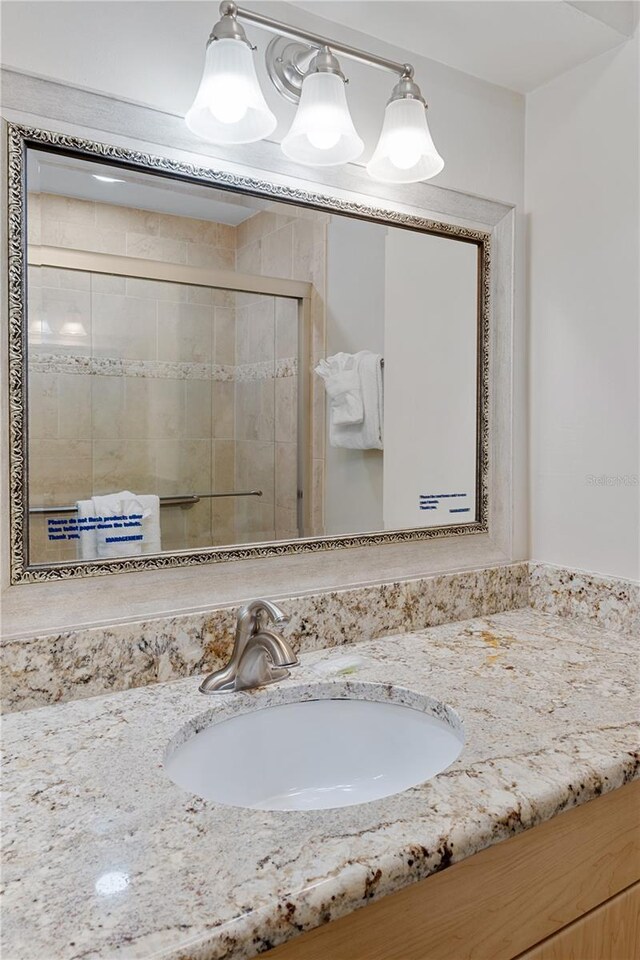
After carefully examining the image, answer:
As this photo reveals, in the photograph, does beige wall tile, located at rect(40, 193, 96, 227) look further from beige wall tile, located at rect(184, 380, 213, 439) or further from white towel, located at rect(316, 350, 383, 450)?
white towel, located at rect(316, 350, 383, 450)

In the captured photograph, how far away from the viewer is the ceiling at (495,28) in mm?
1304

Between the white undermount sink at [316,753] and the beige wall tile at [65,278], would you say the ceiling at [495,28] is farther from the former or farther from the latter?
the white undermount sink at [316,753]

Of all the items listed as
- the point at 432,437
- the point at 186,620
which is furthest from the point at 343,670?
the point at 432,437

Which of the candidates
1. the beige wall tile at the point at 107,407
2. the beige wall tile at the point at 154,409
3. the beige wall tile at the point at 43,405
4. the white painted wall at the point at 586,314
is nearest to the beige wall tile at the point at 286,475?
the beige wall tile at the point at 154,409

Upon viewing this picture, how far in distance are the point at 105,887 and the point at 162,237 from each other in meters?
0.96

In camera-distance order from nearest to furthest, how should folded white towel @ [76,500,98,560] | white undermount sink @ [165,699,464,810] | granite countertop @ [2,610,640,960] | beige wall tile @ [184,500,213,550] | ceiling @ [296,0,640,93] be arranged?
granite countertop @ [2,610,640,960], white undermount sink @ [165,699,464,810], folded white towel @ [76,500,98,560], beige wall tile @ [184,500,213,550], ceiling @ [296,0,640,93]

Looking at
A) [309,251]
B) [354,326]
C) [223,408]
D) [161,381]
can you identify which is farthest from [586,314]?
[161,381]

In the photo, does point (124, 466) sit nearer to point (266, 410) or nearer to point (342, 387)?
point (266, 410)

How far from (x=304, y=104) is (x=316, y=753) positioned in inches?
44.1

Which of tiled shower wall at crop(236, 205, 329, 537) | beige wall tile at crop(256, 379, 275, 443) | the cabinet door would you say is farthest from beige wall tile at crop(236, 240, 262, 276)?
Result: the cabinet door

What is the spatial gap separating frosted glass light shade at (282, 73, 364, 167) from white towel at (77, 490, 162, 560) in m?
0.70

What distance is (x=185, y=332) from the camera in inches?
46.9

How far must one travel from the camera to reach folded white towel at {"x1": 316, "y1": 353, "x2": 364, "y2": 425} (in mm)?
1347

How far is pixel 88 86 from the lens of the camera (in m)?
1.07
